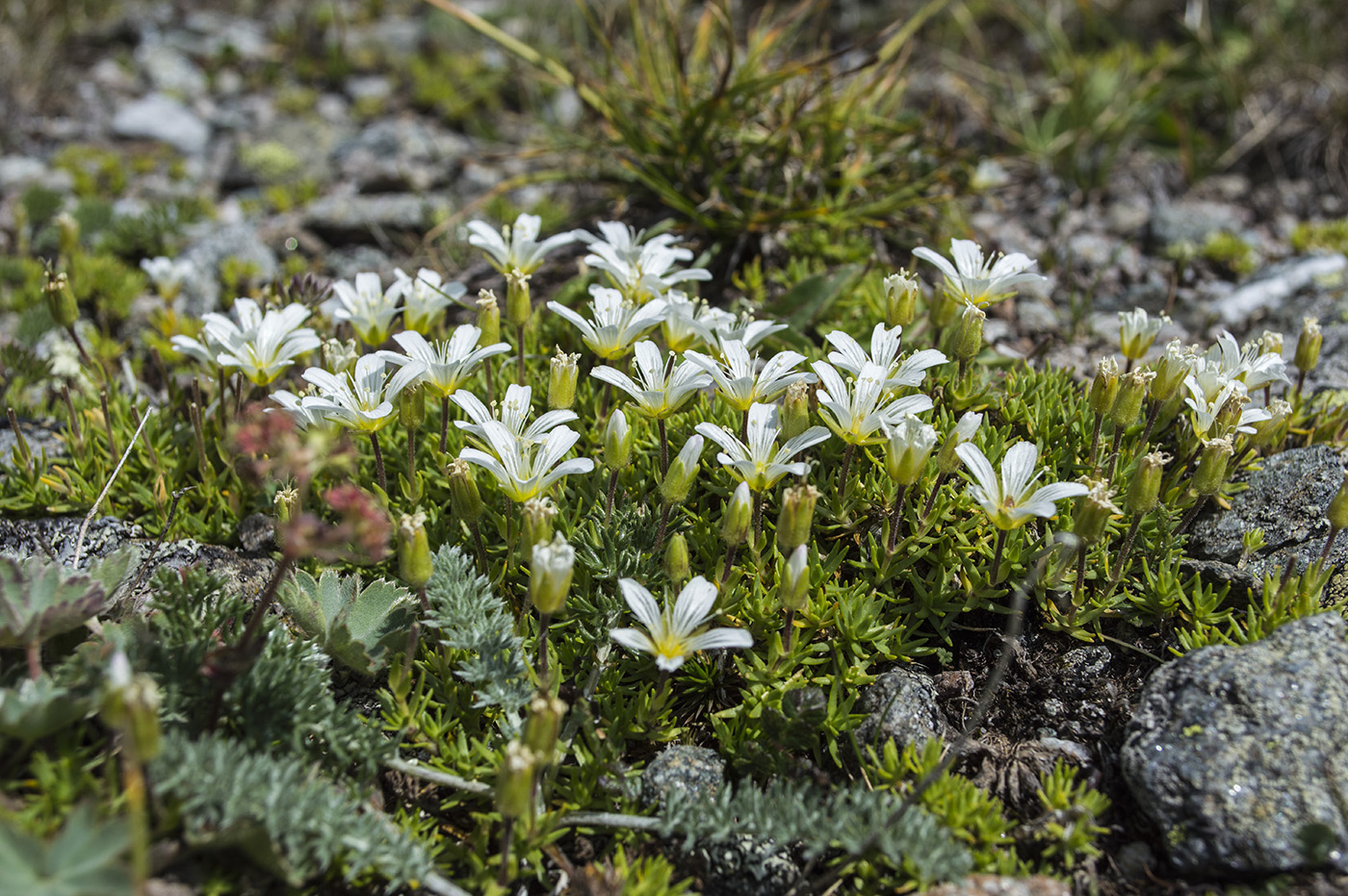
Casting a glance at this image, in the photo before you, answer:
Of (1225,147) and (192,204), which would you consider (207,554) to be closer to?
(192,204)

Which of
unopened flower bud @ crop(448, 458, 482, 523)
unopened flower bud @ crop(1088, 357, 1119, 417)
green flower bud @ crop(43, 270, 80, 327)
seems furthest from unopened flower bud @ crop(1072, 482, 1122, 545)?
green flower bud @ crop(43, 270, 80, 327)

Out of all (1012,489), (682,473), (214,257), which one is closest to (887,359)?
(1012,489)

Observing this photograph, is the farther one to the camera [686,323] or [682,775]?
[686,323]

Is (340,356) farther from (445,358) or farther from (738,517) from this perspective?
(738,517)

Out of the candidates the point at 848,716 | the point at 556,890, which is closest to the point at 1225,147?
the point at 848,716

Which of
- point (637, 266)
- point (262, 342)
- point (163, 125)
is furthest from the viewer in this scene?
point (163, 125)

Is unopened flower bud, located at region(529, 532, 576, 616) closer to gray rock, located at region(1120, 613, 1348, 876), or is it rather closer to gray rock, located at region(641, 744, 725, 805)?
gray rock, located at region(641, 744, 725, 805)

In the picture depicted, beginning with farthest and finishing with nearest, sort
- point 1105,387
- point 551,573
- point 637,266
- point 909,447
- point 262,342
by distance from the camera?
point 637,266 < point 262,342 < point 1105,387 < point 909,447 < point 551,573

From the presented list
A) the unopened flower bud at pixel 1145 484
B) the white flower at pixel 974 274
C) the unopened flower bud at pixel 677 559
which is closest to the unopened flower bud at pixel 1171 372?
the unopened flower bud at pixel 1145 484
